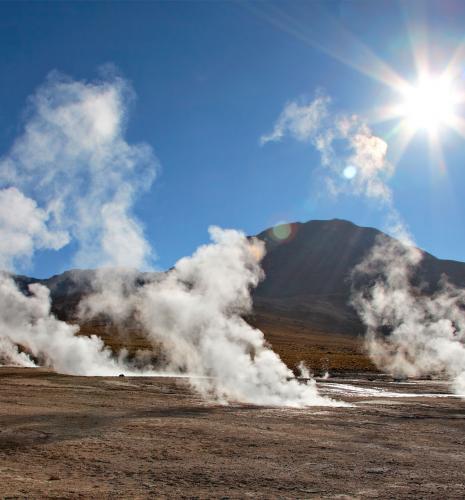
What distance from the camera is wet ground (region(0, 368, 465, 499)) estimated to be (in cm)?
1342

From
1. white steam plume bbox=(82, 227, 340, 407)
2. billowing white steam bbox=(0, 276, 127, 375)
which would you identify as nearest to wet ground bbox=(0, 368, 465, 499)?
white steam plume bbox=(82, 227, 340, 407)

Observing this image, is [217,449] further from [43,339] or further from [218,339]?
[43,339]

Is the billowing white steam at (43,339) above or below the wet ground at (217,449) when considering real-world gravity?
above

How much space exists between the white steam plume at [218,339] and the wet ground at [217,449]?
4936mm

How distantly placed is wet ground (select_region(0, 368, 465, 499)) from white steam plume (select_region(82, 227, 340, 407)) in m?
4.94

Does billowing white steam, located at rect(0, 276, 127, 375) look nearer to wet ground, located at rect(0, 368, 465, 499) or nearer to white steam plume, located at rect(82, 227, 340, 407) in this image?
white steam plume, located at rect(82, 227, 340, 407)

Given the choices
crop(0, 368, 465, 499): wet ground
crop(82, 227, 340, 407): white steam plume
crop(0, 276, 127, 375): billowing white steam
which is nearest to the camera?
crop(0, 368, 465, 499): wet ground

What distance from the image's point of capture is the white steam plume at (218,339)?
121 feet

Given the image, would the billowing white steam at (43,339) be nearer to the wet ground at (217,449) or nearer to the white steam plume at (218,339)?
the white steam plume at (218,339)

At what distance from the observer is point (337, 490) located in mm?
13547

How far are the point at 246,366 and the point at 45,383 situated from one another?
51.7 ft

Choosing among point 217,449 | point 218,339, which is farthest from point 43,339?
point 217,449

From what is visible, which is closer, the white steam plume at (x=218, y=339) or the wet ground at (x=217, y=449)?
the wet ground at (x=217, y=449)

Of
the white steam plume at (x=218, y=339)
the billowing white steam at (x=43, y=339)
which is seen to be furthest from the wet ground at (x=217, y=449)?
the billowing white steam at (x=43, y=339)
